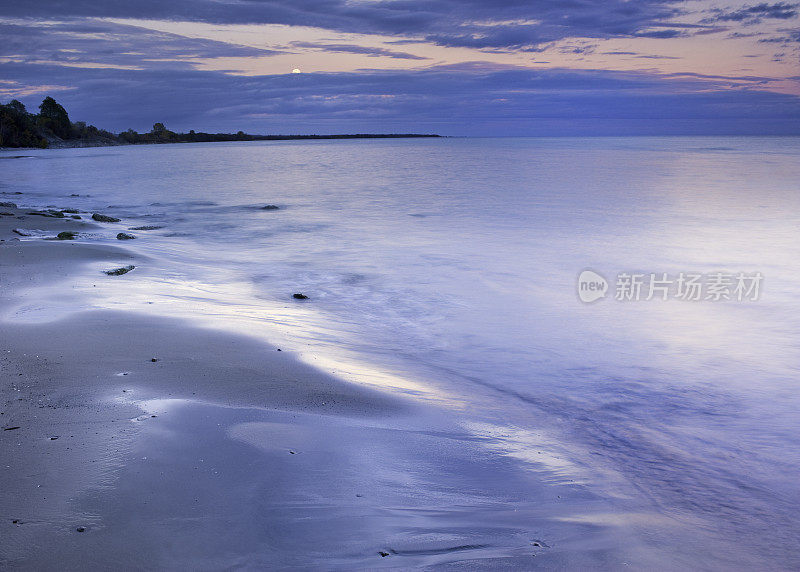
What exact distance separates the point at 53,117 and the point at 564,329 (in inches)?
5175

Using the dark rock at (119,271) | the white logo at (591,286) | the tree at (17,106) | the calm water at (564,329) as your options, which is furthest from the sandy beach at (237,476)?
the tree at (17,106)

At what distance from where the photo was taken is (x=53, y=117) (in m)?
113

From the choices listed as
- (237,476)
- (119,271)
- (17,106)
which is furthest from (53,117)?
(237,476)

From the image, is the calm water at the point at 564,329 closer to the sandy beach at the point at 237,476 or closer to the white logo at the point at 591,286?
the white logo at the point at 591,286

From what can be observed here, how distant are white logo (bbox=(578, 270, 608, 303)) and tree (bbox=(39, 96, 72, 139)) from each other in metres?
126

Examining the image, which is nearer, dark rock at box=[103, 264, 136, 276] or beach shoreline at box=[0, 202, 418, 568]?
beach shoreline at box=[0, 202, 418, 568]

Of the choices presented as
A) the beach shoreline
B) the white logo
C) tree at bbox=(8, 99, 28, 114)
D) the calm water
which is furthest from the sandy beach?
tree at bbox=(8, 99, 28, 114)

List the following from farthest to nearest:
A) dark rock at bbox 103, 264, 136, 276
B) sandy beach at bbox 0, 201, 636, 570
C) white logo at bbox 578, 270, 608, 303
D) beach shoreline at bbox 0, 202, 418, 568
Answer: white logo at bbox 578, 270, 608, 303
dark rock at bbox 103, 264, 136, 276
beach shoreline at bbox 0, 202, 418, 568
sandy beach at bbox 0, 201, 636, 570

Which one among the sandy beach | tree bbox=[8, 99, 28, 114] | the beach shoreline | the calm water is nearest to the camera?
the sandy beach

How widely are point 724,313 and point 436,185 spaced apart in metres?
23.4

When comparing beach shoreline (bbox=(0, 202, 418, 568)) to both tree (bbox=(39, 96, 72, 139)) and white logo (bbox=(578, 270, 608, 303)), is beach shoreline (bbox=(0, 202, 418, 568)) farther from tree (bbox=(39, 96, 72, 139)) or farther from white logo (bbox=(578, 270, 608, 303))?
tree (bbox=(39, 96, 72, 139))

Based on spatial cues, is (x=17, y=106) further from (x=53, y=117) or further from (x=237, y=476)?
(x=237, y=476)

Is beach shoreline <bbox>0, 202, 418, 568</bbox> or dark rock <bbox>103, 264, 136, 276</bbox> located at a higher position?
dark rock <bbox>103, 264, 136, 276</bbox>

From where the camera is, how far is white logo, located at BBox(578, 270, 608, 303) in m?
Answer: 9.23
